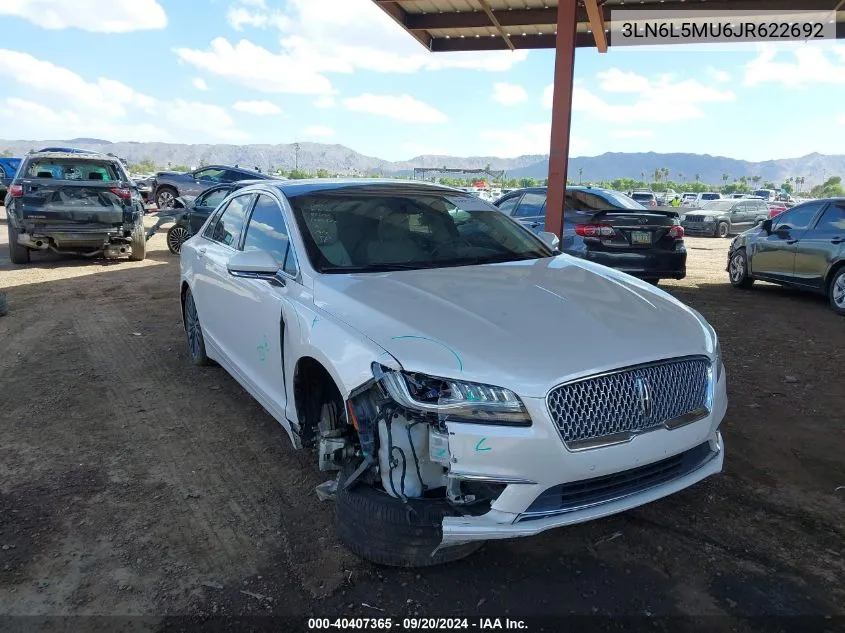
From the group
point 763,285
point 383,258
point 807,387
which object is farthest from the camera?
point 763,285

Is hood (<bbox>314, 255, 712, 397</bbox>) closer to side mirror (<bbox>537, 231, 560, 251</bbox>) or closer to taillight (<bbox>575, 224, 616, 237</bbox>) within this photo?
side mirror (<bbox>537, 231, 560, 251</bbox>)

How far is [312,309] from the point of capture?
3.17 metres

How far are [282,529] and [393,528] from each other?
2.72 feet

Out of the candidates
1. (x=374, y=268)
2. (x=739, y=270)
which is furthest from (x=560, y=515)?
(x=739, y=270)

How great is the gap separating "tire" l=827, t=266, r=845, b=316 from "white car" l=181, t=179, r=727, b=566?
6411mm

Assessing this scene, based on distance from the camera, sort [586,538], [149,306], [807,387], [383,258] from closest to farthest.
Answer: [586,538]
[383,258]
[807,387]
[149,306]

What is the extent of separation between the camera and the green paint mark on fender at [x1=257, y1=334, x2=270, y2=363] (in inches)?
147

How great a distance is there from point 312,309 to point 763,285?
10.6m

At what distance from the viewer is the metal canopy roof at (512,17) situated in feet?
32.0

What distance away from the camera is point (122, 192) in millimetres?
11766

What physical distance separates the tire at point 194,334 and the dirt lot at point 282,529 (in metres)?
0.15

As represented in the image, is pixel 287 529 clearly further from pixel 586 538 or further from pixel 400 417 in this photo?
pixel 586 538

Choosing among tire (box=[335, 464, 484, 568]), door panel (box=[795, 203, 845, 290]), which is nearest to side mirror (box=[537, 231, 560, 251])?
tire (box=[335, 464, 484, 568])

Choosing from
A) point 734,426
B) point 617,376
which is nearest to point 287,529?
point 617,376
